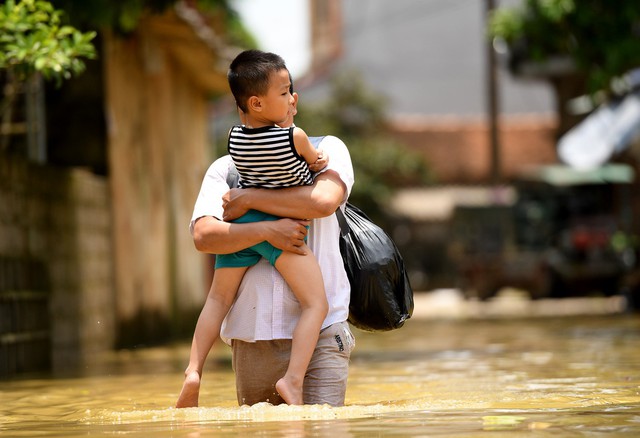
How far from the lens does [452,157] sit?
37.4 m

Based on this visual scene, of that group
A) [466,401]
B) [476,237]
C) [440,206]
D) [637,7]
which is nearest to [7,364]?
[466,401]

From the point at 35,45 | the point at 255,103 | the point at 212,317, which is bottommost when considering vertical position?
the point at 212,317

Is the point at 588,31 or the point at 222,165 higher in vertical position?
the point at 588,31

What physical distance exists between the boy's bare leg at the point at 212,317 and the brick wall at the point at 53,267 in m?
4.75

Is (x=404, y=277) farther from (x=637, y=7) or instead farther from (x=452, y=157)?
(x=452, y=157)

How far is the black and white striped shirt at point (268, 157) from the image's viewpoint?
4.99 m

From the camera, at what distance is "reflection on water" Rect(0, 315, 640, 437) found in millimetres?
4742

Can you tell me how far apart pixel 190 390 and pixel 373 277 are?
897mm

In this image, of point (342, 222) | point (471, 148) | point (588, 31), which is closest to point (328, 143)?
point (342, 222)

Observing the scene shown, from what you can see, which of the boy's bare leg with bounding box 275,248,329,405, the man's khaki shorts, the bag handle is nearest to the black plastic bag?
the bag handle

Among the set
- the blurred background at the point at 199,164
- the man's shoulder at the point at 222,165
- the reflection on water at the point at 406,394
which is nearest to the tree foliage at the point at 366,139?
the blurred background at the point at 199,164

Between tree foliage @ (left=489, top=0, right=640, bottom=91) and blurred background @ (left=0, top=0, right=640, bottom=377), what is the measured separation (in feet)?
0.10

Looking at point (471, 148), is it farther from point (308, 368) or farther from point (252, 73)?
point (252, 73)

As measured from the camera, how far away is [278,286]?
17.1 ft
